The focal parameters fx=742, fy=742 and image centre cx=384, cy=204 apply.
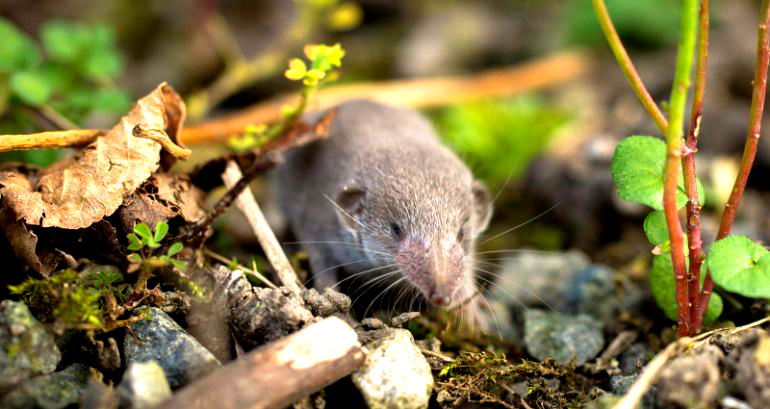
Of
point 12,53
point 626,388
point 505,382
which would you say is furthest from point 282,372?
point 12,53

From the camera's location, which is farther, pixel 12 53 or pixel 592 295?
pixel 12 53

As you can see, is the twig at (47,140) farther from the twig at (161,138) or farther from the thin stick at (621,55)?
the thin stick at (621,55)

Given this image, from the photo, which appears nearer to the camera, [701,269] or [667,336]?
[701,269]

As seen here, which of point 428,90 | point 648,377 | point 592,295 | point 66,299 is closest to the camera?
point 648,377

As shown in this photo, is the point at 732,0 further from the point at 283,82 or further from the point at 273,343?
the point at 273,343

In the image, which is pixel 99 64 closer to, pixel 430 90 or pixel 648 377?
pixel 430 90

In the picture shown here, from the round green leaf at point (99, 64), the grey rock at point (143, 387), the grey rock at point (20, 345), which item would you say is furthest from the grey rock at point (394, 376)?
the round green leaf at point (99, 64)

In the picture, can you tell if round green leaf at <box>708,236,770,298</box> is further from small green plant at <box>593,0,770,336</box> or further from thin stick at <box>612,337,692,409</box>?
thin stick at <box>612,337,692,409</box>

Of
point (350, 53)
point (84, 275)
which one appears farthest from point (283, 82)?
point (84, 275)
